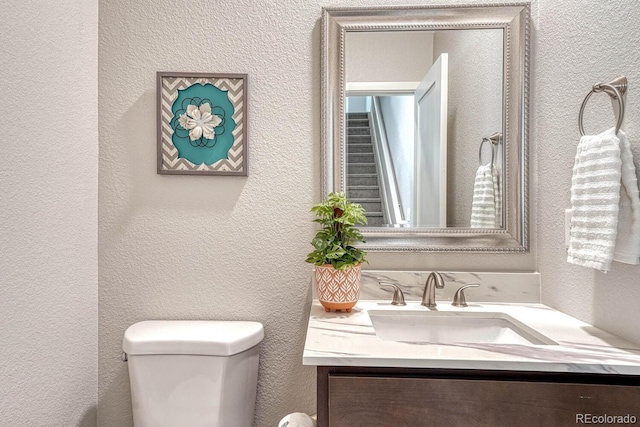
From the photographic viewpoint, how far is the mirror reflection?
1409mm

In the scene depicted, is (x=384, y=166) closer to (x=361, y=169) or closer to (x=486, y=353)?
(x=361, y=169)

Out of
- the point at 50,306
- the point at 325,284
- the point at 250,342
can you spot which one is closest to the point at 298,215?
the point at 325,284

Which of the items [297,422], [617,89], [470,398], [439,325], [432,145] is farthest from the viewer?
[432,145]

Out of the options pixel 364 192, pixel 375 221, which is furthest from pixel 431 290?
pixel 364 192

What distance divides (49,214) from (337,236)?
849 mm

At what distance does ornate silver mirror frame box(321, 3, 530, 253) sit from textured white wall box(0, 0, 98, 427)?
813mm

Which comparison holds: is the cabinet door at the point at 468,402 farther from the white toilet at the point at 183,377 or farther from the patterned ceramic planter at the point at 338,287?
the white toilet at the point at 183,377

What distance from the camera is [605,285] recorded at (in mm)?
1062

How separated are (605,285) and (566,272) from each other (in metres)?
0.18

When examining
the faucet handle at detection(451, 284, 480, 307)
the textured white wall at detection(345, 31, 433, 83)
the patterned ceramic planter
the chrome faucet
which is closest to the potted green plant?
the patterned ceramic planter

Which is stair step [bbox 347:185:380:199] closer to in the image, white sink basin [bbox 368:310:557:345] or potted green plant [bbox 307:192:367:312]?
potted green plant [bbox 307:192:367:312]

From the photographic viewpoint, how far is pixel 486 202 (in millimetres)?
1416

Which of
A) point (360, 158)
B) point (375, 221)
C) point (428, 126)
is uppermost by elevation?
point (428, 126)

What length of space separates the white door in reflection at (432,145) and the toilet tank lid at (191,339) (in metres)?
0.70
